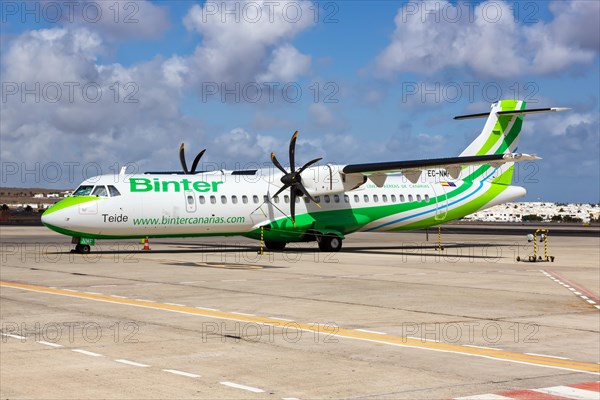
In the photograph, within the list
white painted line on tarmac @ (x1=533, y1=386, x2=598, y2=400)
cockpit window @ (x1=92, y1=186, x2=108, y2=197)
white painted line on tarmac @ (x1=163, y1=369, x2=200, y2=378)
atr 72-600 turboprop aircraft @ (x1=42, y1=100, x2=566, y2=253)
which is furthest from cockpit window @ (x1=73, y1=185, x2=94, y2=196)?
white painted line on tarmac @ (x1=533, y1=386, x2=598, y2=400)

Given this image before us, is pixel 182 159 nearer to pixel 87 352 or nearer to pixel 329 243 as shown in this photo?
pixel 329 243

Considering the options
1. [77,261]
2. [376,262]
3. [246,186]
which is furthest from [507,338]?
[246,186]

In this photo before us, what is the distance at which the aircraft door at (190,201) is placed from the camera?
1352 inches

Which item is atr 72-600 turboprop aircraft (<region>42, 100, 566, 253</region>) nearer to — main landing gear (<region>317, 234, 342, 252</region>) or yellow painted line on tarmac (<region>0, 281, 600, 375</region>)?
main landing gear (<region>317, 234, 342, 252</region>)

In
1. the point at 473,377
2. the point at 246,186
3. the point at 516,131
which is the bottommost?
the point at 473,377

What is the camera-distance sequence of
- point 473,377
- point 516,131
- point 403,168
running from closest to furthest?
point 473,377
point 403,168
point 516,131

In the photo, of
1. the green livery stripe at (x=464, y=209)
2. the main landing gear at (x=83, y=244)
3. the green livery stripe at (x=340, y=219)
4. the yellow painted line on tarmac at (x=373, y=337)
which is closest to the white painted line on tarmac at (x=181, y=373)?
the yellow painted line on tarmac at (x=373, y=337)

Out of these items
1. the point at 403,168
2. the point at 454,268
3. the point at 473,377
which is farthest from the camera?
the point at 403,168

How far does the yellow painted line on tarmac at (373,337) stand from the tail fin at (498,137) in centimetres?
2758

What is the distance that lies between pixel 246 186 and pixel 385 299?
59.9 ft

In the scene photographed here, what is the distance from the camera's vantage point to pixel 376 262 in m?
32.0

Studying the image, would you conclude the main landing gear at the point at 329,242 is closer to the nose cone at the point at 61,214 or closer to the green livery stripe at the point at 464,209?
the green livery stripe at the point at 464,209

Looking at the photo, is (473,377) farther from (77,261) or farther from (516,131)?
(516,131)

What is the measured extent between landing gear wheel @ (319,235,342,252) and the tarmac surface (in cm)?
1027
